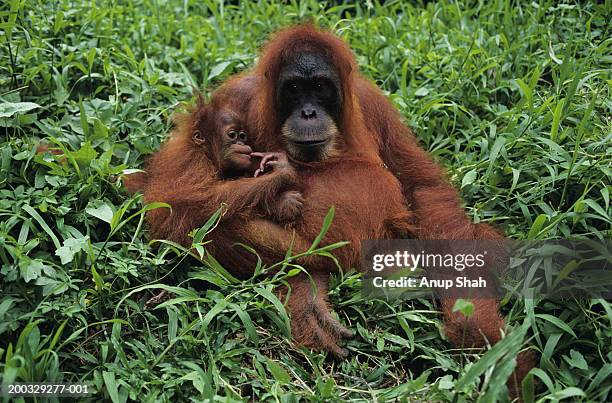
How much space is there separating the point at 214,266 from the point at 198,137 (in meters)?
0.74

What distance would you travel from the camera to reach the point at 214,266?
136 inches

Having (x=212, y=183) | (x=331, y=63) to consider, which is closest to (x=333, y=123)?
(x=331, y=63)

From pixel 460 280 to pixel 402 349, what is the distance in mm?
491

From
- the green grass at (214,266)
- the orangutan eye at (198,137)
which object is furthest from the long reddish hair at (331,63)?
the green grass at (214,266)

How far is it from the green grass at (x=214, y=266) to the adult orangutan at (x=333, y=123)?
272mm

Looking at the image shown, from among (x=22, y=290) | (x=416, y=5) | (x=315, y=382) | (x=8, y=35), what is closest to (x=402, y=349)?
(x=315, y=382)

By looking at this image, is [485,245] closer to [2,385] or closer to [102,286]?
[102,286]

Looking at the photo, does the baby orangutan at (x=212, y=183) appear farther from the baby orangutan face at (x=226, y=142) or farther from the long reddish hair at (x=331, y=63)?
the long reddish hair at (x=331, y=63)

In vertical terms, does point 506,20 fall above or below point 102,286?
above

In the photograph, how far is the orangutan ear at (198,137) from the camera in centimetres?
379

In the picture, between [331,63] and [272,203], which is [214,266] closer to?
[272,203]

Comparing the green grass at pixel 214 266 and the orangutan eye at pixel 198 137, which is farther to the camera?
the orangutan eye at pixel 198 137

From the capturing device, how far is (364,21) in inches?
223

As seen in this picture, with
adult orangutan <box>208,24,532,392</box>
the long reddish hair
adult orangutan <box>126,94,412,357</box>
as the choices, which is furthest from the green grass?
the long reddish hair
